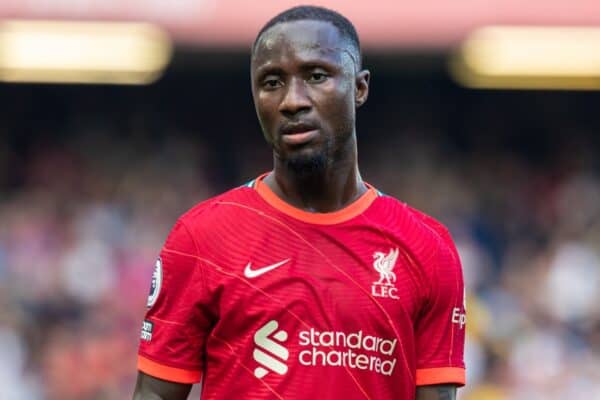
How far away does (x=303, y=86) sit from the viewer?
375 cm

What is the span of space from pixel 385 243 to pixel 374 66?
9.64m

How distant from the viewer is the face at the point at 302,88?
3.74 m

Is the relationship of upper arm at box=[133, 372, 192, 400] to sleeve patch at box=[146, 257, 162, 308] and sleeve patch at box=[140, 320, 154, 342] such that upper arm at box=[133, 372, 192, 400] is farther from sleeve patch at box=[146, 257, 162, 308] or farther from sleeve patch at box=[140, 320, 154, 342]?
sleeve patch at box=[146, 257, 162, 308]

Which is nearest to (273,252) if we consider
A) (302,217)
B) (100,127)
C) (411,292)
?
(302,217)

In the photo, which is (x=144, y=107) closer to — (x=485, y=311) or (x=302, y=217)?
(x=485, y=311)

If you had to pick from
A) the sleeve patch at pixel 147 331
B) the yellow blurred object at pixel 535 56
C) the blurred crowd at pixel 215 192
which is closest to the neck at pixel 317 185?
the sleeve patch at pixel 147 331

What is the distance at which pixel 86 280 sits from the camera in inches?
476

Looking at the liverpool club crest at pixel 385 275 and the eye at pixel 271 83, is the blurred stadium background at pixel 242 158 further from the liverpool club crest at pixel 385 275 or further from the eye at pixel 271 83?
the eye at pixel 271 83

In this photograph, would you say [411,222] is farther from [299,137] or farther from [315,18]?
[315,18]

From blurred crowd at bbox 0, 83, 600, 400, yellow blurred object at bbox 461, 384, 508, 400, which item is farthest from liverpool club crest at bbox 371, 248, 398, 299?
yellow blurred object at bbox 461, 384, 508, 400

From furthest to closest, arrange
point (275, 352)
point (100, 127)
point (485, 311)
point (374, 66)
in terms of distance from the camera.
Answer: point (100, 127) → point (374, 66) → point (485, 311) → point (275, 352)

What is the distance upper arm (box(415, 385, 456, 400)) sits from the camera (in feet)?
12.8

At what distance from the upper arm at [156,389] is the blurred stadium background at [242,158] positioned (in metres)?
7.68

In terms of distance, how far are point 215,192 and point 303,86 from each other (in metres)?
9.76
